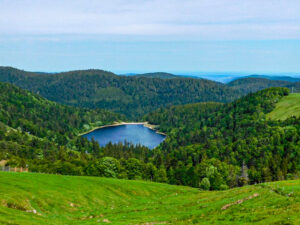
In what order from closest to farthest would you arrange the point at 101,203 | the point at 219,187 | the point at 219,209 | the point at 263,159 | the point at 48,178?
the point at 219,209, the point at 101,203, the point at 48,178, the point at 219,187, the point at 263,159

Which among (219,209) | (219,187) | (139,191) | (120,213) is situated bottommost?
(219,187)

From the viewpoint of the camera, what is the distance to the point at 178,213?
53.3 m

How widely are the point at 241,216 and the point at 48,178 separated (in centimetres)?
5697

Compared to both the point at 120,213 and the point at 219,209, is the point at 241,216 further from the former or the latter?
the point at 120,213

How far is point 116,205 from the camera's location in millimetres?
68562

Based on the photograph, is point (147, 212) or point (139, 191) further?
point (139, 191)

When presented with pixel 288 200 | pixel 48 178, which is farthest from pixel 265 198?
pixel 48 178

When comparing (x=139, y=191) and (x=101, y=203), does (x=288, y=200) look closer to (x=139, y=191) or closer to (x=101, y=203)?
(x=101, y=203)

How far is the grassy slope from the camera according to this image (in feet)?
134

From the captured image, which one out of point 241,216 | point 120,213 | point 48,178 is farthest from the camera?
point 48,178

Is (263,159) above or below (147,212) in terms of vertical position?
below

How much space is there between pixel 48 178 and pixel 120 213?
31528mm

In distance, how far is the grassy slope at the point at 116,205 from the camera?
40.8m

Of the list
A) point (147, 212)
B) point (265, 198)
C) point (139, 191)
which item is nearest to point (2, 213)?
point (147, 212)
